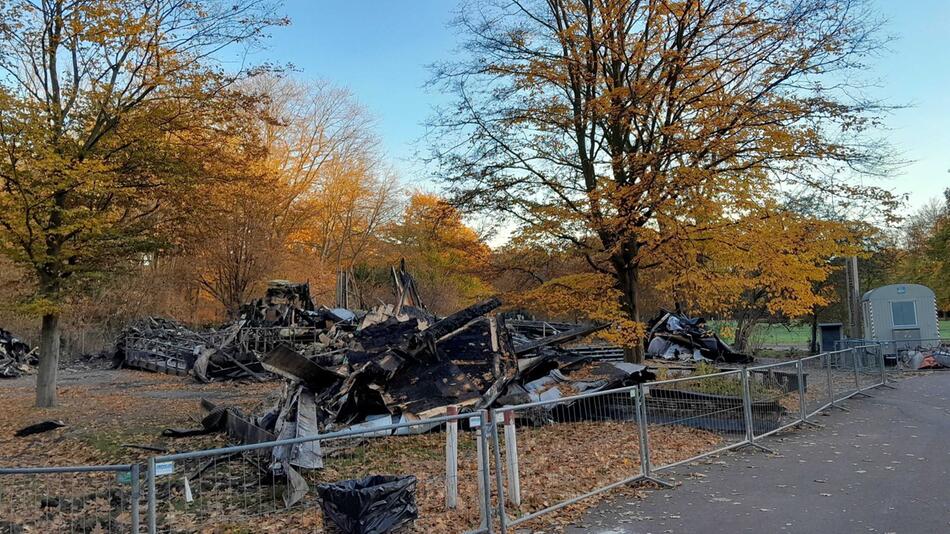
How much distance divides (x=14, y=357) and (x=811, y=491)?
32571 millimetres

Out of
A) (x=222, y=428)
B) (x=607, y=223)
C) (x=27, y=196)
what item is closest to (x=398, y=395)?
(x=222, y=428)

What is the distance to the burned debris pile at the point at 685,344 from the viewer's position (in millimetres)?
23422

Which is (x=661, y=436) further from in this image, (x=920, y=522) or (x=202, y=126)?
(x=202, y=126)

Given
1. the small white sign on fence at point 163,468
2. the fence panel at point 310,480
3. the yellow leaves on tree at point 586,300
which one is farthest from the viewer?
the yellow leaves on tree at point 586,300

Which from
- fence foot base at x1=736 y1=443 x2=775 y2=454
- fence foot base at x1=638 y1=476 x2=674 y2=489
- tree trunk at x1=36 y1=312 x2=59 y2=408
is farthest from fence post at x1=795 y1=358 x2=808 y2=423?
tree trunk at x1=36 y1=312 x2=59 y2=408

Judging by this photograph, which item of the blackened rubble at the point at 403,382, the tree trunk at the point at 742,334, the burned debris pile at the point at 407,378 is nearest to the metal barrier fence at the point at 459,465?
the blackened rubble at the point at 403,382

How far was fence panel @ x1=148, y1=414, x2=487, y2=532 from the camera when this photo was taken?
5928 millimetres

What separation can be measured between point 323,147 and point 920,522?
4366 cm

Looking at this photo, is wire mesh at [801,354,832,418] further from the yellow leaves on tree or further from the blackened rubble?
the yellow leaves on tree

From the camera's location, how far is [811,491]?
658 cm

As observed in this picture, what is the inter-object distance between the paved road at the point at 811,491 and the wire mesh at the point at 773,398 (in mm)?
283

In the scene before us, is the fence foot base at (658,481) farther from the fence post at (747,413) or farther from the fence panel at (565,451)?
the fence post at (747,413)

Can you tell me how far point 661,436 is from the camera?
9242mm

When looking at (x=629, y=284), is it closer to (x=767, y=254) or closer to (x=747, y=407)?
(x=767, y=254)
